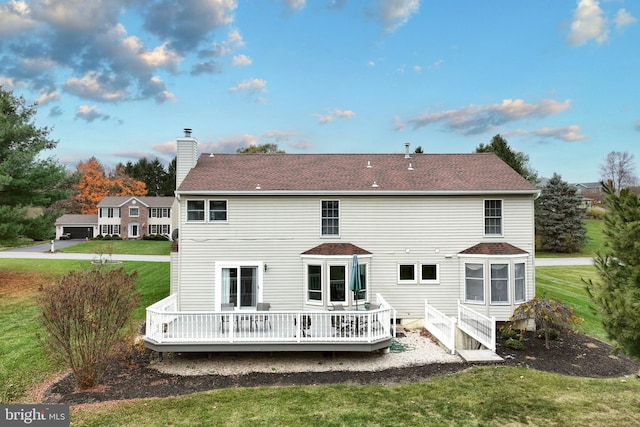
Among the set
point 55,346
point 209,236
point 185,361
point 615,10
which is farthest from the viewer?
point 615,10

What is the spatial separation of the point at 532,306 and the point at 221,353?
10.3 metres

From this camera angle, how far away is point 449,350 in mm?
10930

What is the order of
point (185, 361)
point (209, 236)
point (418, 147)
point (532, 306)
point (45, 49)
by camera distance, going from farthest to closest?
point (418, 147) < point (45, 49) < point (209, 236) < point (532, 306) < point (185, 361)

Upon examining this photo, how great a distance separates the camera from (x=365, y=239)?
13867 millimetres

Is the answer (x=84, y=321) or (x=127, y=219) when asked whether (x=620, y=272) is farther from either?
(x=127, y=219)

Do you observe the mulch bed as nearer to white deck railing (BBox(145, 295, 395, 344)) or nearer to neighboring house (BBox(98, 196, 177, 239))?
white deck railing (BBox(145, 295, 395, 344))

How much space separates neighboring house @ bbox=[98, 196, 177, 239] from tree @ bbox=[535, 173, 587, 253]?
47379mm

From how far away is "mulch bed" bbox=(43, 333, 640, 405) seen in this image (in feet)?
27.3

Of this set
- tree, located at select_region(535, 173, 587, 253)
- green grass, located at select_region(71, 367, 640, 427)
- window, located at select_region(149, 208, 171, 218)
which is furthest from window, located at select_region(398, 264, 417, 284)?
window, located at select_region(149, 208, 171, 218)

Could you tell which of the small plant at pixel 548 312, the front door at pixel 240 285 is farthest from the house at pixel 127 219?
the small plant at pixel 548 312

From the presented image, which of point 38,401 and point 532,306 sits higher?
point 532,306

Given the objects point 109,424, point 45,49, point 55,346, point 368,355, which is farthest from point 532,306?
point 45,49

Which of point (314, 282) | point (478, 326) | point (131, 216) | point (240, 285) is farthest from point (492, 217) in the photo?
point (131, 216)

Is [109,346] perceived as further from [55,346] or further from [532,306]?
[532,306]
